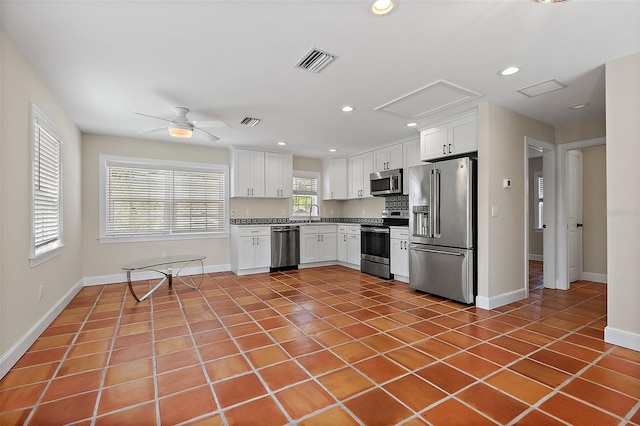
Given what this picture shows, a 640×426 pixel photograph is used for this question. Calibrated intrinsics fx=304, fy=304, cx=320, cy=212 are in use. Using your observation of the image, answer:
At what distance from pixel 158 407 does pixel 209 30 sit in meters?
2.52

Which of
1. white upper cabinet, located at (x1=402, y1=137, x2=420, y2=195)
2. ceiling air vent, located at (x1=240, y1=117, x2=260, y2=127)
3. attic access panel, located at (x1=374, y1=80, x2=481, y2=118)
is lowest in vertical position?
white upper cabinet, located at (x1=402, y1=137, x2=420, y2=195)

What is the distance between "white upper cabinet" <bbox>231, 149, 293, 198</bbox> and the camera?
19.5 ft

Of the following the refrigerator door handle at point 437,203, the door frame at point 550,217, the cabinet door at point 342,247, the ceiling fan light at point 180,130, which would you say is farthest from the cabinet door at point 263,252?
the door frame at point 550,217

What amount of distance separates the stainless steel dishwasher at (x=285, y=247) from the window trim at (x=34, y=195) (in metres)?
3.22

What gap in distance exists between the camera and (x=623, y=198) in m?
2.60

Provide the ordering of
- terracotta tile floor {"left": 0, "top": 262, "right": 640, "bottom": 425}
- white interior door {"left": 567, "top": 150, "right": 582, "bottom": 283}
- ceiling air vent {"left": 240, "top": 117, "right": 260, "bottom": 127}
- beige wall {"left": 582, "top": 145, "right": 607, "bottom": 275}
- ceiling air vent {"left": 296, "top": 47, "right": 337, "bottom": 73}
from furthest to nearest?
beige wall {"left": 582, "top": 145, "right": 607, "bottom": 275} < white interior door {"left": 567, "top": 150, "right": 582, "bottom": 283} < ceiling air vent {"left": 240, "top": 117, "right": 260, "bottom": 127} < ceiling air vent {"left": 296, "top": 47, "right": 337, "bottom": 73} < terracotta tile floor {"left": 0, "top": 262, "right": 640, "bottom": 425}

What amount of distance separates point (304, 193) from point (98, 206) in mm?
3912

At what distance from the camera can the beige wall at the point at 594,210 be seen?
491cm

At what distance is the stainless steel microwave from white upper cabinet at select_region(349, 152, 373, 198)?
26 cm

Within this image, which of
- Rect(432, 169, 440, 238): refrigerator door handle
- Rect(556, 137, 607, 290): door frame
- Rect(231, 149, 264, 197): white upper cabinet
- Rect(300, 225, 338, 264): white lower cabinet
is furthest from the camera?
Rect(300, 225, 338, 264): white lower cabinet

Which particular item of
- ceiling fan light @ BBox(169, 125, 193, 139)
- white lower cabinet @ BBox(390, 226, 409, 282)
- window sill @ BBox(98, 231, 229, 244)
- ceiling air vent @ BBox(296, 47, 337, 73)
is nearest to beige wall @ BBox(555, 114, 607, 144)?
white lower cabinet @ BBox(390, 226, 409, 282)

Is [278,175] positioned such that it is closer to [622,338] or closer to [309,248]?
[309,248]

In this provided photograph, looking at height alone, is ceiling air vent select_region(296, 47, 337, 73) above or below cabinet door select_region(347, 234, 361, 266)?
above

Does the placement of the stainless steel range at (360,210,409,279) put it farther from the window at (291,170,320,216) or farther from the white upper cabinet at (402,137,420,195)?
the window at (291,170,320,216)
